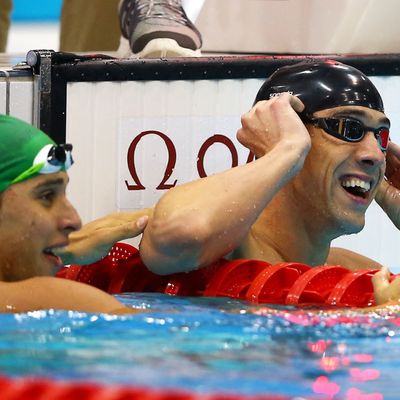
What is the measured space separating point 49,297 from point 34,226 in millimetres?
138

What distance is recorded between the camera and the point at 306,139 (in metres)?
2.73

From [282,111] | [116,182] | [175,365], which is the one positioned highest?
[282,111]

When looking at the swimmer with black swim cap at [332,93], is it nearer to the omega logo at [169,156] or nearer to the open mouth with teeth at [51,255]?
the omega logo at [169,156]

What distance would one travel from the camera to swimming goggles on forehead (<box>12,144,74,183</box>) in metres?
2.24

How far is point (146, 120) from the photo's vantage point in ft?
11.5

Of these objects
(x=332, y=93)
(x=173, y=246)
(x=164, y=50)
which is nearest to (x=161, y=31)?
(x=164, y=50)

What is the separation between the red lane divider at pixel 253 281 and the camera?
8.48ft

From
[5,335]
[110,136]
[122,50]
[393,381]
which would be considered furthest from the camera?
[122,50]

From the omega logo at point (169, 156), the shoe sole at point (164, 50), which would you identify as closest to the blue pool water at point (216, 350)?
the omega logo at point (169, 156)

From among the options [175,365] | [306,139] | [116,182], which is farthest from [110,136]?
[175,365]

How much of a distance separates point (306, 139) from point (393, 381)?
40.5 inches

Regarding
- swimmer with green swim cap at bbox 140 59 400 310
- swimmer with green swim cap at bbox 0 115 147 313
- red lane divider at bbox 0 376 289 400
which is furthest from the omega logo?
red lane divider at bbox 0 376 289 400

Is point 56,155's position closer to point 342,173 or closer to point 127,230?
point 127,230

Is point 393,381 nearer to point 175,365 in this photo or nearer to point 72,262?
point 175,365
